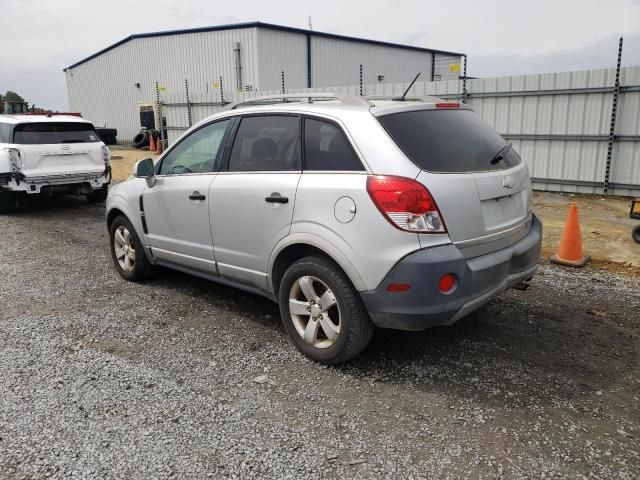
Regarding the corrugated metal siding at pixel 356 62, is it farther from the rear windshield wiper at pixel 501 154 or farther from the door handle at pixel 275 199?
the door handle at pixel 275 199

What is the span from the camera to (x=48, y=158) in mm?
9406

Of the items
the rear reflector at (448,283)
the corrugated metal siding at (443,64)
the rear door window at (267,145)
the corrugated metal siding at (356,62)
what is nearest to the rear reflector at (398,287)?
the rear reflector at (448,283)

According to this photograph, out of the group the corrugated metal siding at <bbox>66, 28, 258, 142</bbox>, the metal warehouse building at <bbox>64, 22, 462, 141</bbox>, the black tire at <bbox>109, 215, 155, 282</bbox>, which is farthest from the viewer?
the corrugated metal siding at <bbox>66, 28, 258, 142</bbox>

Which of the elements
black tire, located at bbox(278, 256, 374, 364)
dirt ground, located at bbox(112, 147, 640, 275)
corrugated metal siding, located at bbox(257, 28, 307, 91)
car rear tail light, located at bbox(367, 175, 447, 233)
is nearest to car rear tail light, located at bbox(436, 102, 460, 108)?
car rear tail light, located at bbox(367, 175, 447, 233)

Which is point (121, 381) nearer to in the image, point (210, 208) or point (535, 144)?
point (210, 208)

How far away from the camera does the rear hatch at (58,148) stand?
30.3 feet

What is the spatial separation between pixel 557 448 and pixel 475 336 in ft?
4.60

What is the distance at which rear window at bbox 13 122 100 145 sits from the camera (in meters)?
9.27

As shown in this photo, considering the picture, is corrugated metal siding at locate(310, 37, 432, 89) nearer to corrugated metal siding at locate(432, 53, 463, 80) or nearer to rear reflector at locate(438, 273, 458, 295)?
corrugated metal siding at locate(432, 53, 463, 80)

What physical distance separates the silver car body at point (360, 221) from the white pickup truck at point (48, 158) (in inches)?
239

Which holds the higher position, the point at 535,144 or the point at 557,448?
the point at 535,144

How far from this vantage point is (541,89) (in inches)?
416

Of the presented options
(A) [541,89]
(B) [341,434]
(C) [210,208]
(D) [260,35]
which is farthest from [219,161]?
(D) [260,35]

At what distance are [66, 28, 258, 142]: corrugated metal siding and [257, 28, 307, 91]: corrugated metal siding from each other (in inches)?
16.3
